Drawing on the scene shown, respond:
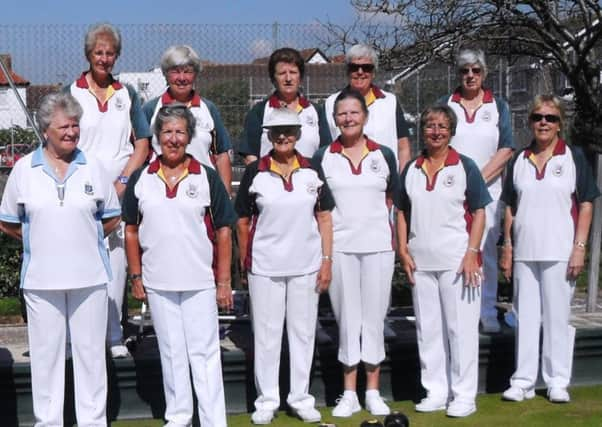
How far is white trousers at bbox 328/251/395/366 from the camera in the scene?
6.18m

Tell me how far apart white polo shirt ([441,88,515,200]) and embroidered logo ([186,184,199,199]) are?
199 cm

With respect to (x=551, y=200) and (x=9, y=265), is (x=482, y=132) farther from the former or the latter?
(x=9, y=265)

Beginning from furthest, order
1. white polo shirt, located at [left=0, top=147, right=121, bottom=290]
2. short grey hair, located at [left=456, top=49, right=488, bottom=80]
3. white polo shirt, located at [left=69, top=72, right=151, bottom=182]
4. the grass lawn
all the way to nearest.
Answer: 1. short grey hair, located at [left=456, top=49, right=488, bottom=80]
2. white polo shirt, located at [left=69, top=72, right=151, bottom=182]
3. the grass lawn
4. white polo shirt, located at [left=0, top=147, right=121, bottom=290]

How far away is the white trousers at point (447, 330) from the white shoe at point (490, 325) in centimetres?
72

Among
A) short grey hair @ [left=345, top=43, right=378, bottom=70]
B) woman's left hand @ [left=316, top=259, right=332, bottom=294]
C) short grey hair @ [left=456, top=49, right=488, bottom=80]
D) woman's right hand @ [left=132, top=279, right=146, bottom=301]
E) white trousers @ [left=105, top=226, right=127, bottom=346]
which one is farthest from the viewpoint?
short grey hair @ [left=456, top=49, right=488, bottom=80]

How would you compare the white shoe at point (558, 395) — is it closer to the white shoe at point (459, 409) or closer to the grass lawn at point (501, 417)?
the grass lawn at point (501, 417)

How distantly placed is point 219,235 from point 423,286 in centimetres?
130

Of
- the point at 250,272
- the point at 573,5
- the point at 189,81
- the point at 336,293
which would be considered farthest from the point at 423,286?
the point at 573,5

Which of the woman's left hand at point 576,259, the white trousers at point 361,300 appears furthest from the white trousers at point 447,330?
the woman's left hand at point 576,259

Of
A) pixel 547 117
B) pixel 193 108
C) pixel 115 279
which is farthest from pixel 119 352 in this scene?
pixel 547 117

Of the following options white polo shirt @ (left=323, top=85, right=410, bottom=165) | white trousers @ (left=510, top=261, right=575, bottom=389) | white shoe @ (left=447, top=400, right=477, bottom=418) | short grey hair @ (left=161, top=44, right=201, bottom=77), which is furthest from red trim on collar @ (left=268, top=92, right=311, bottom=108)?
white shoe @ (left=447, top=400, right=477, bottom=418)

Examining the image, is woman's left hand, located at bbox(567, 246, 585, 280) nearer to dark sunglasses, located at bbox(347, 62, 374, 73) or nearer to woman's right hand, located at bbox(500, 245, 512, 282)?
woman's right hand, located at bbox(500, 245, 512, 282)

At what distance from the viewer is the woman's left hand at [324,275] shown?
237 inches

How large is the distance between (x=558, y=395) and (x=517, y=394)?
0.24 metres
